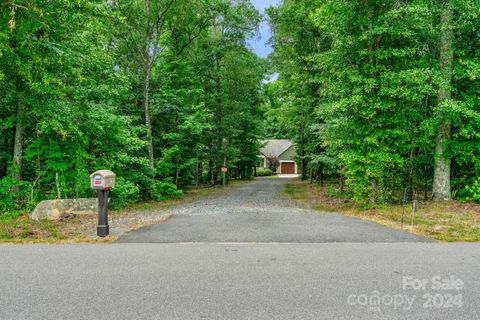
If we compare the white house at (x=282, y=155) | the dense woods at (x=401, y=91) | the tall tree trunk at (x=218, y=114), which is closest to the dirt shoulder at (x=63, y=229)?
the dense woods at (x=401, y=91)

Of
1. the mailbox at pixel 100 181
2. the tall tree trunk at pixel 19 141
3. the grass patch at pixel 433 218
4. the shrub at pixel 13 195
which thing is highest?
the tall tree trunk at pixel 19 141

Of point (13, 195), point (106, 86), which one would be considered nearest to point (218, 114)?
point (106, 86)

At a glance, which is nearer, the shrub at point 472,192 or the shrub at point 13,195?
the shrub at point 13,195

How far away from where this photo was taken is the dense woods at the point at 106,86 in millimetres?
8922

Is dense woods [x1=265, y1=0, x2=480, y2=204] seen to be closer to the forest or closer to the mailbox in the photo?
the forest

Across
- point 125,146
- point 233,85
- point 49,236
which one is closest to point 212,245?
point 49,236

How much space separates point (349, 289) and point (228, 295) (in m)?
1.46

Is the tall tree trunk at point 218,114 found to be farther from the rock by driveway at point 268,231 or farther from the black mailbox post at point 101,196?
the black mailbox post at point 101,196

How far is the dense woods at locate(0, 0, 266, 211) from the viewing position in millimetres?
8922

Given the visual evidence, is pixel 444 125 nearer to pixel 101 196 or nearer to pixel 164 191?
pixel 101 196

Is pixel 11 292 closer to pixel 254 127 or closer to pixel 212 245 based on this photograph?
pixel 212 245

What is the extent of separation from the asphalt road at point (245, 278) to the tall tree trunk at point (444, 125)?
6.22 m

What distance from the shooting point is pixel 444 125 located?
11.2 meters

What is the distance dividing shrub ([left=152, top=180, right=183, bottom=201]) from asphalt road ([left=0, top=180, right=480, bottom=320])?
772 cm
